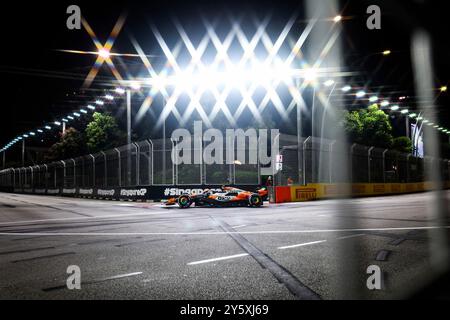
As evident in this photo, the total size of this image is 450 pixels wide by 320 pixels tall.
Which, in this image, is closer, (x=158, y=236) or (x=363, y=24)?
(x=363, y=24)

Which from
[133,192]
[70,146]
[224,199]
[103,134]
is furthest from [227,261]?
[70,146]

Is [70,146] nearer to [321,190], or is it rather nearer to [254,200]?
[321,190]

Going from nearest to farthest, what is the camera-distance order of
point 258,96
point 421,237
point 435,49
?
point 435,49
point 421,237
point 258,96

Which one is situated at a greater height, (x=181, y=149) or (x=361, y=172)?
(x=181, y=149)

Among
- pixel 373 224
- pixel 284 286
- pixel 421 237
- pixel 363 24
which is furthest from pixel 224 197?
pixel 363 24

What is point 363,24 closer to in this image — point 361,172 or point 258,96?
point 361,172

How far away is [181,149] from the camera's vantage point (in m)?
23.2

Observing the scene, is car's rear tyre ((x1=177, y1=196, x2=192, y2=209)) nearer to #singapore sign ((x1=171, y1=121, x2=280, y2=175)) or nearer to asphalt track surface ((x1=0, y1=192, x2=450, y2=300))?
#singapore sign ((x1=171, y1=121, x2=280, y2=175))

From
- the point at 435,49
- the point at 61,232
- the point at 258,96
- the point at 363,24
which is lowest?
the point at 61,232

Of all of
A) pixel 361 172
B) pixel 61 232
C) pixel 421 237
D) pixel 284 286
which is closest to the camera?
pixel 284 286

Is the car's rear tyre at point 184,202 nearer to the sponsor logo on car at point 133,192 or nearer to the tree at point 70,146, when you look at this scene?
the sponsor logo on car at point 133,192

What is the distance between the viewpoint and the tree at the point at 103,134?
3797 centimetres

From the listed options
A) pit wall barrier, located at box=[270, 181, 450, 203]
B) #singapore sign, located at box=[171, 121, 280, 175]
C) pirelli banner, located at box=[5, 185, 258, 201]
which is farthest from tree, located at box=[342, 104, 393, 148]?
pirelli banner, located at box=[5, 185, 258, 201]

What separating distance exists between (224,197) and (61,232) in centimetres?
959
